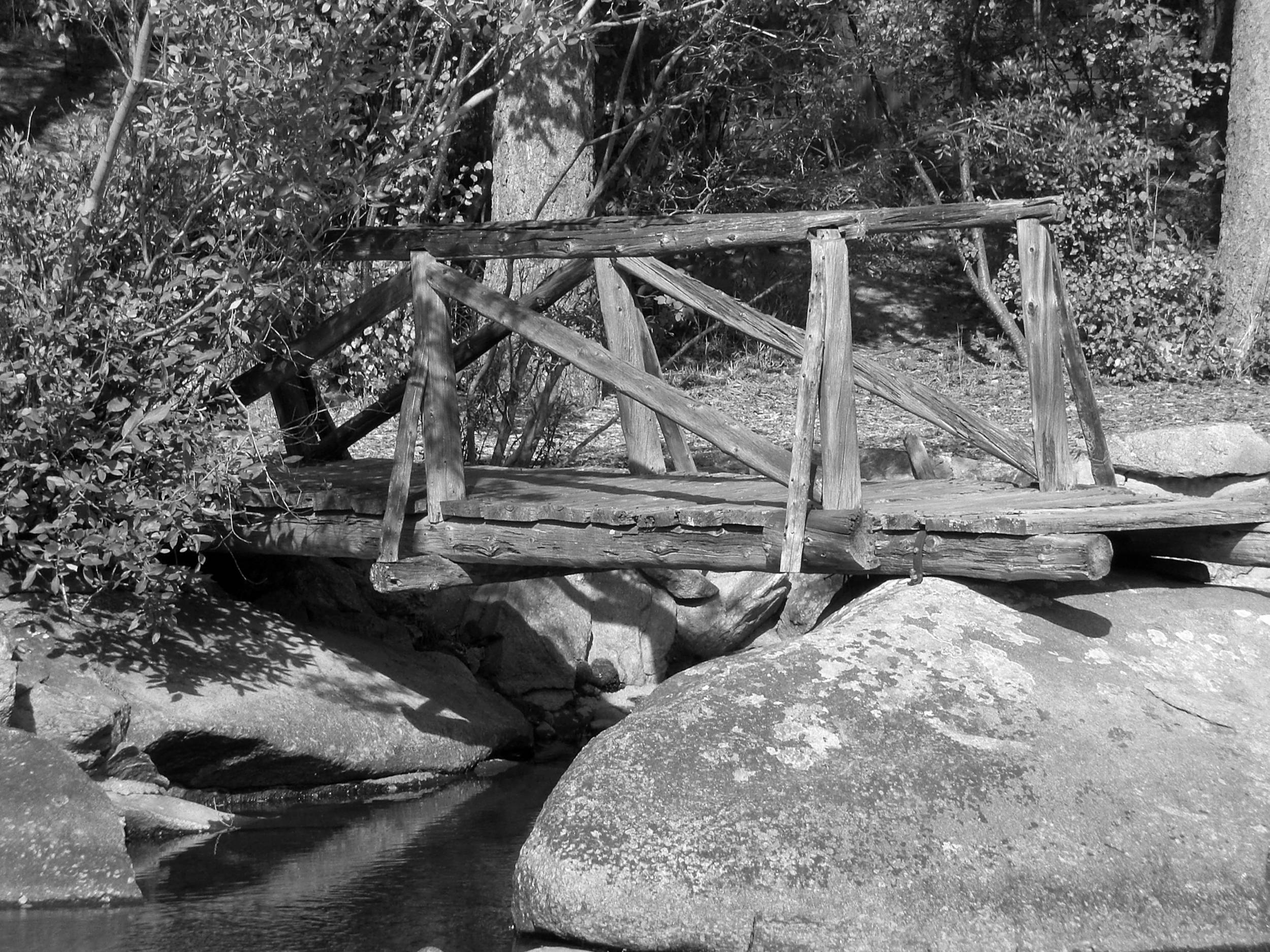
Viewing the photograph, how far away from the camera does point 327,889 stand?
5840 mm

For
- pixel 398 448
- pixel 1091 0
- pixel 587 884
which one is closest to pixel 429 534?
pixel 398 448

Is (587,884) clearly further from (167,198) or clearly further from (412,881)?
(167,198)

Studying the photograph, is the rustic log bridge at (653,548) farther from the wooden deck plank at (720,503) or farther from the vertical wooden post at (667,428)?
the vertical wooden post at (667,428)

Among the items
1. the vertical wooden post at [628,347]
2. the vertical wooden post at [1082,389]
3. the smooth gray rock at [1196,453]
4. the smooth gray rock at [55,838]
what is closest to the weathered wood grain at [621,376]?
the vertical wooden post at [628,347]

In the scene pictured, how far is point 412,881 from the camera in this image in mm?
5926

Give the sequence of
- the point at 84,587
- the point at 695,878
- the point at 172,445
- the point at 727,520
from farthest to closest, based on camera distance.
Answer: the point at 84,587
the point at 172,445
the point at 727,520
the point at 695,878

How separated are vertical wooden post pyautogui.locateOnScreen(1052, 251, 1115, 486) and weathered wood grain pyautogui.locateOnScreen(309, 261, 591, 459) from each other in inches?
100

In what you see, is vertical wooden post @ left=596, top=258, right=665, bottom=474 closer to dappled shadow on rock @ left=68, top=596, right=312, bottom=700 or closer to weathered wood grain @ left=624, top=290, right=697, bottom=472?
weathered wood grain @ left=624, top=290, right=697, bottom=472

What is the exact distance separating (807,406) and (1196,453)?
4.51m

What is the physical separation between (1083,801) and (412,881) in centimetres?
273

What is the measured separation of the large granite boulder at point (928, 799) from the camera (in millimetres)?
4605

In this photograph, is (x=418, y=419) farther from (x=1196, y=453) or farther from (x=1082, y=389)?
(x=1196, y=453)

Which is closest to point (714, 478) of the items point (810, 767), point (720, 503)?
point (720, 503)

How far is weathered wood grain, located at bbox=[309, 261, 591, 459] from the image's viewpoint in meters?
7.50
